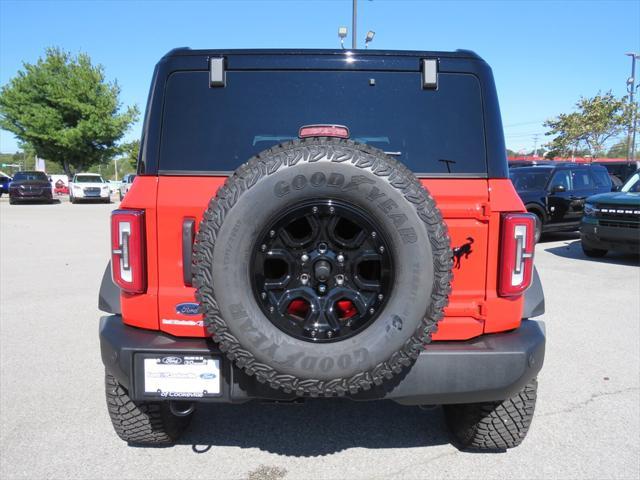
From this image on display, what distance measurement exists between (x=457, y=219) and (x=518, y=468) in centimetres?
138

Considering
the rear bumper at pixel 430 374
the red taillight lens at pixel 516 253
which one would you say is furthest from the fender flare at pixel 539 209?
the rear bumper at pixel 430 374

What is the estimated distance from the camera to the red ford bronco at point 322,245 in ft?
6.80

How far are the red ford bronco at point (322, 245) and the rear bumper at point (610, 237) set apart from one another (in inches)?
276

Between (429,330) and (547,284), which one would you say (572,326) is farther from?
(429,330)

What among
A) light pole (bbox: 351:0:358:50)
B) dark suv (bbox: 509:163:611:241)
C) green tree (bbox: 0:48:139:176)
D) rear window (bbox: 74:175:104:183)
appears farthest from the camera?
green tree (bbox: 0:48:139:176)

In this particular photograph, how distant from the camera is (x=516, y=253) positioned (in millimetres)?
2412

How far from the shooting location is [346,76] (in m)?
2.52

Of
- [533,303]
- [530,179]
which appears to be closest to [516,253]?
[533,303]

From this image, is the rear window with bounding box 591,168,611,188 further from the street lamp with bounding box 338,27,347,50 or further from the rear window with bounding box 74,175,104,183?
the rear window with bounding box 74,175,104,183

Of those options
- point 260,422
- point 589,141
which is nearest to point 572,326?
point 260,422

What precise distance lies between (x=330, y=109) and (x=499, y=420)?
1.81 meters

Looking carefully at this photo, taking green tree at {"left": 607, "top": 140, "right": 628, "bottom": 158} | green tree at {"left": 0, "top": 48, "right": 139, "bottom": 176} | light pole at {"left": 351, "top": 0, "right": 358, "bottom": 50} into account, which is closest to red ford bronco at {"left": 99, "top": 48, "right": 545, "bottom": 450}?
light pole at {"left": 351, "top": 0, "right": 358, "bottom": 50}

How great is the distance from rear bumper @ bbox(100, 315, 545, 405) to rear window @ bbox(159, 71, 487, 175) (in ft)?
2.89

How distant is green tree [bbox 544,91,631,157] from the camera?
1483 inches
